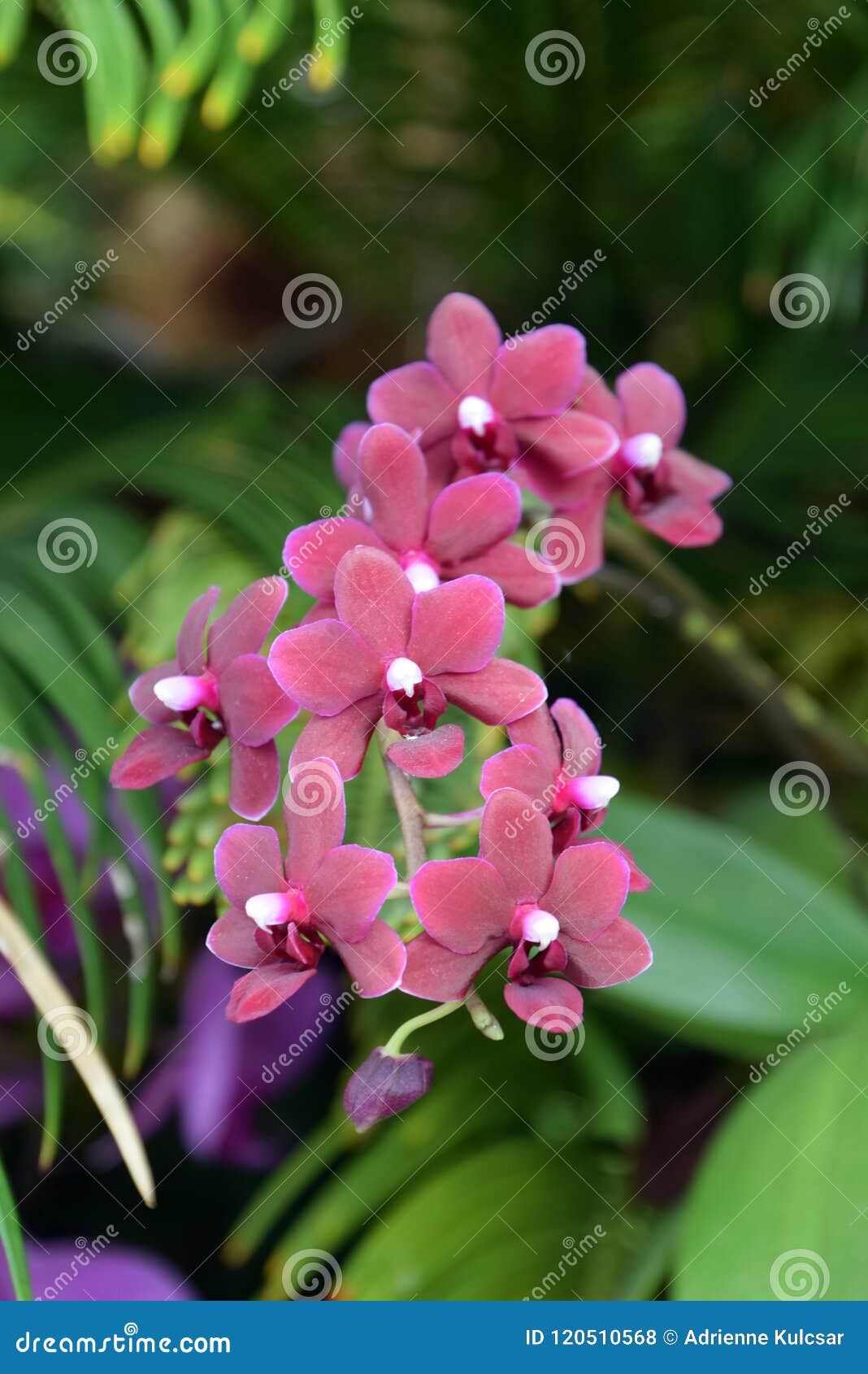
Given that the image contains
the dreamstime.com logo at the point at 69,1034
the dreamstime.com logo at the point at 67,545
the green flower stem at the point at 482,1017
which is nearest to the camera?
the green flower stem at the point at 482,1017

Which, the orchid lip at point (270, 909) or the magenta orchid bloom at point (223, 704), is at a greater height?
the magenta orchid bloom at point (223, 704)

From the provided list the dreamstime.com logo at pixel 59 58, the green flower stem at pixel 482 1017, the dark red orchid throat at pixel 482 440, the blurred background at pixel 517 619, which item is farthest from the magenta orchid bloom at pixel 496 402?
the dreamstime.com logo at pixel 59 58

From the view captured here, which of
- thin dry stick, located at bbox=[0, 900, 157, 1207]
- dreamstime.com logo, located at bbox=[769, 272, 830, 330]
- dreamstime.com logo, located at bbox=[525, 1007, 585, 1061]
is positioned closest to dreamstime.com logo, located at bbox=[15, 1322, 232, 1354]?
thin dry stick, located at bbox=[0, 900, 157, 1207]

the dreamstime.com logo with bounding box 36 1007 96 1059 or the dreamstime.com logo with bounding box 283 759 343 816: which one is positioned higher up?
the dreamstime.com logo with bounding box 283 759 343 816

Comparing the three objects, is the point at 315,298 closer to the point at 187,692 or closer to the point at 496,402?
the point at 496,402

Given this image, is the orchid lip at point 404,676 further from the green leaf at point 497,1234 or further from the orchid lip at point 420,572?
the green leaf at point 497,1234

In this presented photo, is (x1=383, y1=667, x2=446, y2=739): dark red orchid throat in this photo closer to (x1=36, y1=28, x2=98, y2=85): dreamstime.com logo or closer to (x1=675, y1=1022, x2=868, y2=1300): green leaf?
(x1=675, y1=1022, x2=868, y2=1300): green leaf
